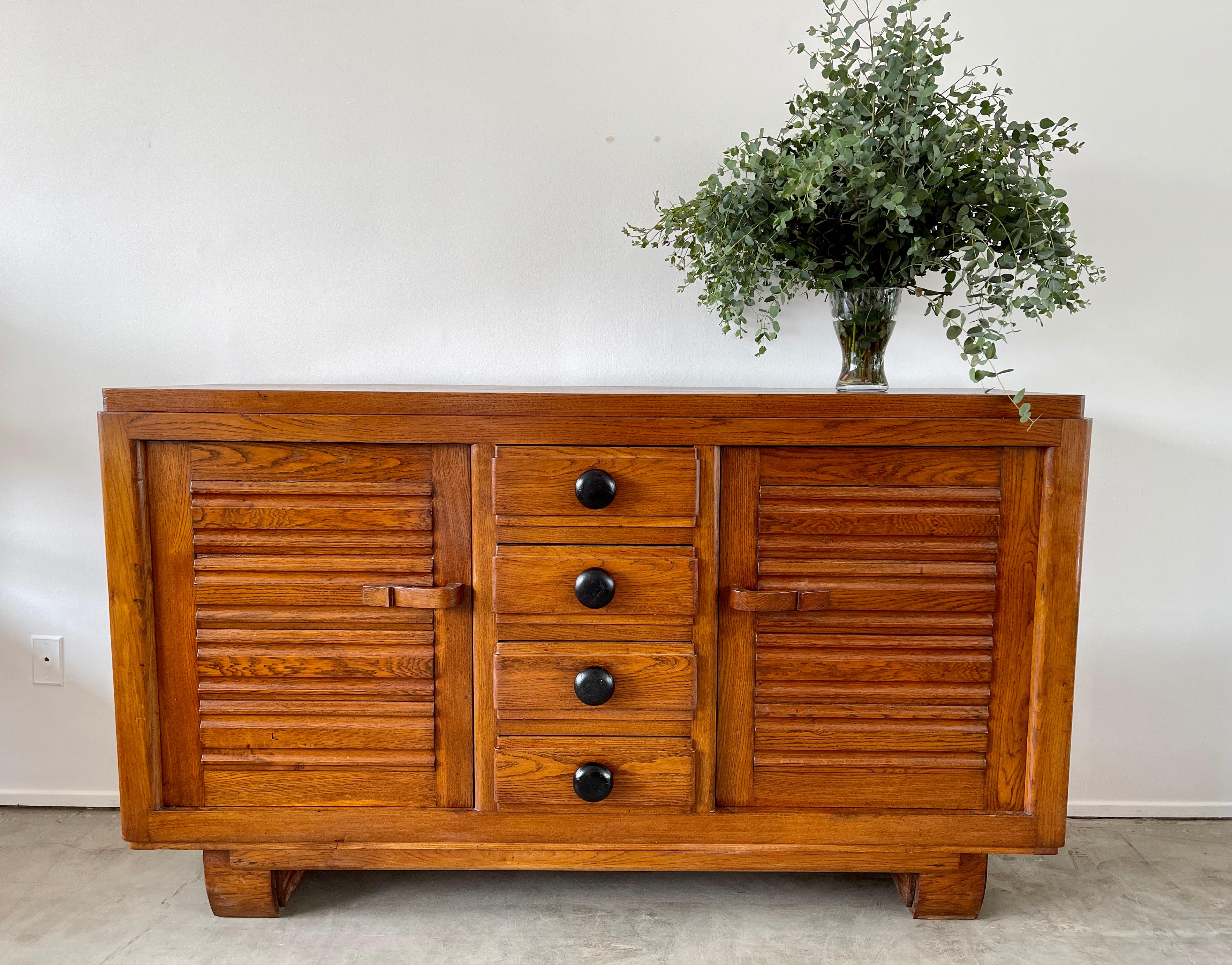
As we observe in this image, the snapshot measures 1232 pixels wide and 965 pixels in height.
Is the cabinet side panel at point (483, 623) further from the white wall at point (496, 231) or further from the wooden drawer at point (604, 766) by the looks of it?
the white wall at point (496, 231)

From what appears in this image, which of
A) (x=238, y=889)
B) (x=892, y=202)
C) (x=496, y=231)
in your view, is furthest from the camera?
(x=496, y=231)

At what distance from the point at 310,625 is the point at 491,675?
286 mm

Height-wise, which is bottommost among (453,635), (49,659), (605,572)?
(49,659)

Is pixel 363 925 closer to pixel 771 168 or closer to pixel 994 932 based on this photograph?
pixel 994 932

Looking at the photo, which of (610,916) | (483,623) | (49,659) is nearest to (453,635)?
(483,623)

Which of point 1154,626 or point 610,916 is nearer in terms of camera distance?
point 610,916

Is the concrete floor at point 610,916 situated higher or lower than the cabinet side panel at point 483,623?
lower

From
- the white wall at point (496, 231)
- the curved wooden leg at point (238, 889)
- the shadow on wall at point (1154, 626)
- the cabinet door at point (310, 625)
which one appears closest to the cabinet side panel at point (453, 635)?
the cabinet door at point (310, 625)

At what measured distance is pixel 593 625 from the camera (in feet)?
4.10

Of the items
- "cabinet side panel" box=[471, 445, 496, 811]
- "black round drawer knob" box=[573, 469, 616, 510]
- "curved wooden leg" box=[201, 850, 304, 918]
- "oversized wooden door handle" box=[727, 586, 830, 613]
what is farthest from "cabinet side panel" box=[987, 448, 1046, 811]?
"curved wooden leg" box=[201, 850, 304, 918]

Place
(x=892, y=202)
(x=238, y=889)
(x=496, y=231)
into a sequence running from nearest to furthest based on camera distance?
(x=892, y=202) < (x=238, y=889) < (x=496, y=231)

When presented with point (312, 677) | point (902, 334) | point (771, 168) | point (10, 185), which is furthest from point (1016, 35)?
point (10, 185)

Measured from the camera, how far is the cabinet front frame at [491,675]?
1.22 metres

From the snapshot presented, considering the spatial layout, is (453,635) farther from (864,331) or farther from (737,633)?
(864,331)
